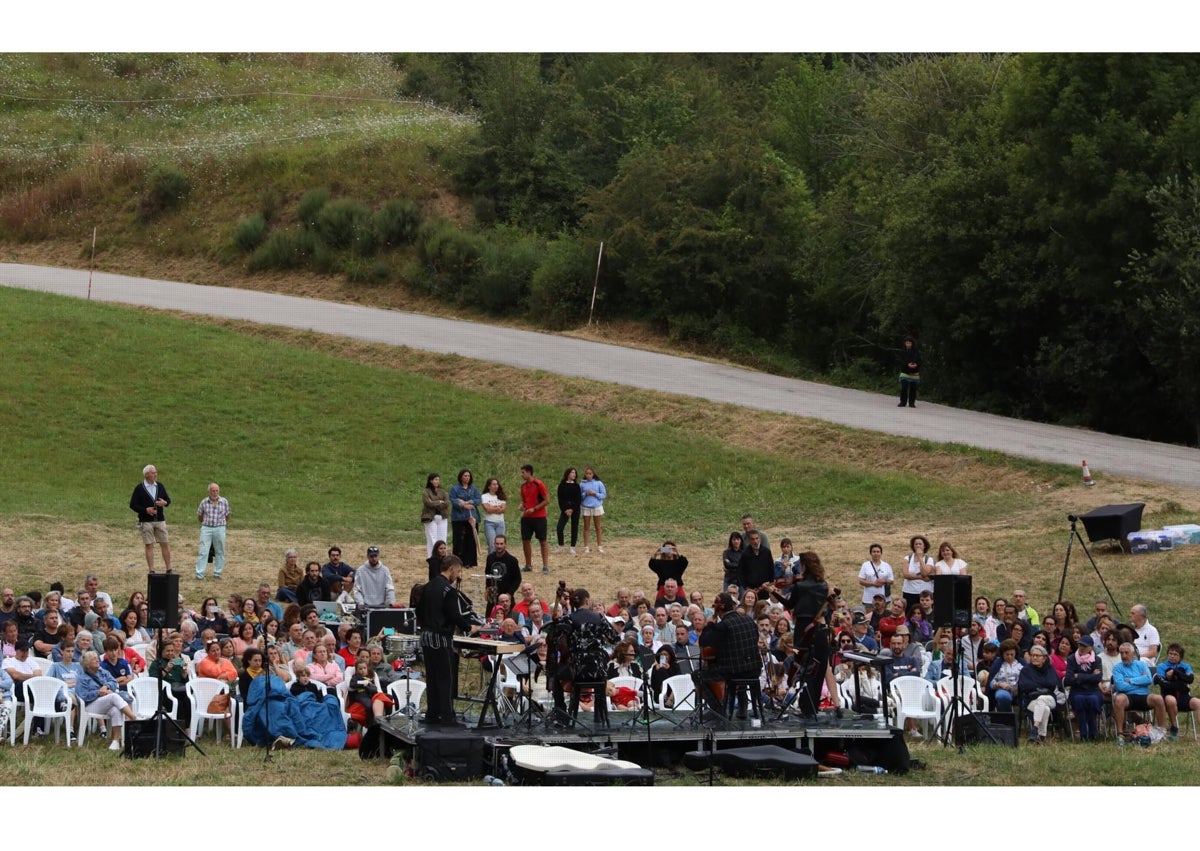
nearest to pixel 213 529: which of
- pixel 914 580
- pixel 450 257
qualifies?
pixel 914 580

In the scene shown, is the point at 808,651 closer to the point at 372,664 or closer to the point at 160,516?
the point at 372,664

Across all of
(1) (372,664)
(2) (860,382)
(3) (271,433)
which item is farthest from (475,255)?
(1) (372,664)

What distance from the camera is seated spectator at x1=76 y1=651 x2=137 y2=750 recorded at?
45.5ft

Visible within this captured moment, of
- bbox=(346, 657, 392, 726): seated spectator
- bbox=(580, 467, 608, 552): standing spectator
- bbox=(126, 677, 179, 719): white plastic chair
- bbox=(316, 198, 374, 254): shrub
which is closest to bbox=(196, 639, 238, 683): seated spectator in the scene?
bbox=(126, 677, 179, 719): white plastic chair

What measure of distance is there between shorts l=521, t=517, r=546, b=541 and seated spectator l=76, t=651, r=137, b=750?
816 centimetres

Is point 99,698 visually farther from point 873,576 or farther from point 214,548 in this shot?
point 873,576

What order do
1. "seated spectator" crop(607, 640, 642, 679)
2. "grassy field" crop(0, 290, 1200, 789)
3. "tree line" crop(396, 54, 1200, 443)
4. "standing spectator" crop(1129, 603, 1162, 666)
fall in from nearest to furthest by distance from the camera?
"seated spectator" crop(607, 640, 642, 679) → "standing spectator" crop(1129, 603, 1162, 666) → "grassy field" crop(0, 290, 1200, 789) → "tree line" crop(396, 54, 1200, 443)

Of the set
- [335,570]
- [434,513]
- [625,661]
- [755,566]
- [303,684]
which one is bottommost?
[303,684]

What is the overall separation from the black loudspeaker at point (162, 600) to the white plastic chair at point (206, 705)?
580 mm

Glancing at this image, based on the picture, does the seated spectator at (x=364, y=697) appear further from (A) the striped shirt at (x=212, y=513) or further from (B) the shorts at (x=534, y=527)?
(B) the shorts at (x=534, y=527)

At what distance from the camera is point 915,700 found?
15086 millimetres

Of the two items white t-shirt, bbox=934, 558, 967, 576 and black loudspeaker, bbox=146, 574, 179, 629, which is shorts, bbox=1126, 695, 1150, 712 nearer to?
white t-shirt, bbox=934, 558, 967, 576

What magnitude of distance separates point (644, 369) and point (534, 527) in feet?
47.0

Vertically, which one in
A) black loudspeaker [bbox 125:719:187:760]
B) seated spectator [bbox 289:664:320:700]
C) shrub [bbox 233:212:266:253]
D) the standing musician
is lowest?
black loudspeaker [bbox 125:719:187:760]
